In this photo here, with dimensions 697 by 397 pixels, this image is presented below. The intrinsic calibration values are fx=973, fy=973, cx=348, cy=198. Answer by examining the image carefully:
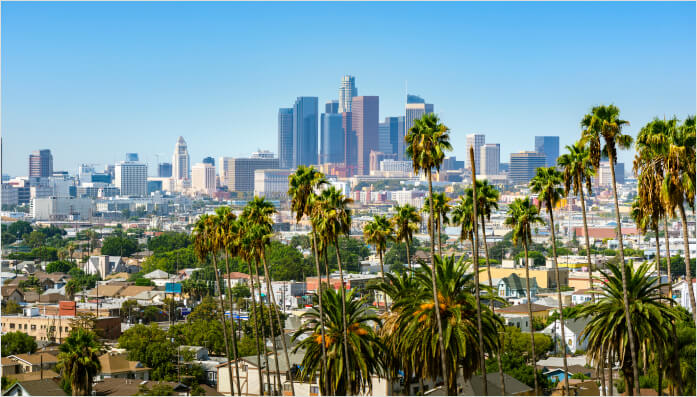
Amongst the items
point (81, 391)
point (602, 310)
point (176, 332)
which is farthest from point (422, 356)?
point (176, 332)

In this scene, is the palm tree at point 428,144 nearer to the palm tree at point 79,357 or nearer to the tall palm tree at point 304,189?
the tall palm tree at point 304,189

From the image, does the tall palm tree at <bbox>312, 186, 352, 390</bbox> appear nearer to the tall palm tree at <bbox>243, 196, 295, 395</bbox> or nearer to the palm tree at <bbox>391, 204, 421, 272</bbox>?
the tall palm tree at <bbox>243, 196, 295, 395</bbox>

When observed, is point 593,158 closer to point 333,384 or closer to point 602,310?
point 602,310

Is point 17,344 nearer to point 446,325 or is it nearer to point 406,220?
point 406,220

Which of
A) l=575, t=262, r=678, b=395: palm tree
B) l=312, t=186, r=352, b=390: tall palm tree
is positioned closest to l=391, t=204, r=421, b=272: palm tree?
l=312, t=186, r=352, b=390: tall palm tree

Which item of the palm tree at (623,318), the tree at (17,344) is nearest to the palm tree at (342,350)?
the palm tree at (623,318)
